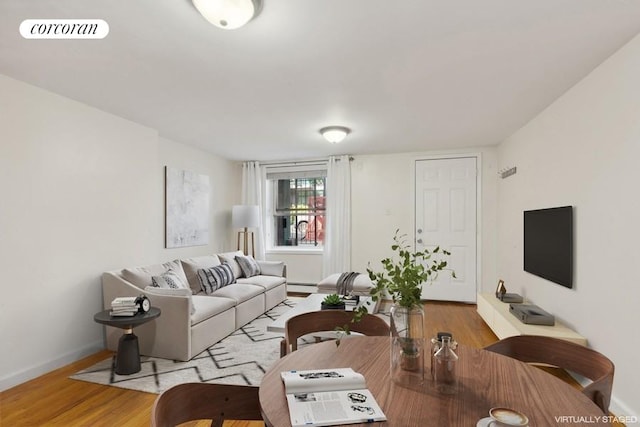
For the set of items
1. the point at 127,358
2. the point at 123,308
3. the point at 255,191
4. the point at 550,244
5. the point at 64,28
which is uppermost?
the point at 64,28

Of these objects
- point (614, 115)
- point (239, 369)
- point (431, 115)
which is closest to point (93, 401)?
point (239, 369)

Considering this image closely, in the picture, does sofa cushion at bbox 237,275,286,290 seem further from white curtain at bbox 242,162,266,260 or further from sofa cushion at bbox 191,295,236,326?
white curtain at bbox 242,162,266,260

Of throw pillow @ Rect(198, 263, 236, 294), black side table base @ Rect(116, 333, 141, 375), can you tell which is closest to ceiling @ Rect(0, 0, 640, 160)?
throw pillow @ Rect(198, 263, 236, 294)

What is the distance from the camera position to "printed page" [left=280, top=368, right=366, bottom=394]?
42.9 inches

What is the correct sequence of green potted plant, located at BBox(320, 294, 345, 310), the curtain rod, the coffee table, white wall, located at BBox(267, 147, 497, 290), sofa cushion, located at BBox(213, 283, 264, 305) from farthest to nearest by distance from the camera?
the curtain rod, white wall, located at BBox(267, 147, 497, 290), sofa cushion, located at BBox(213, 283, 264, 305), green potted plant, located at BBox(320, 294, 345, 310), the coffee table

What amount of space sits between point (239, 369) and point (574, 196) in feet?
10.3

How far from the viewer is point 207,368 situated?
114 inches

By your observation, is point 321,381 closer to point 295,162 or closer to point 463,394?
point 463,394

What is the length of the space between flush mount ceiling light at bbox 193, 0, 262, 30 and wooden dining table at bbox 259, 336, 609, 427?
1.67m

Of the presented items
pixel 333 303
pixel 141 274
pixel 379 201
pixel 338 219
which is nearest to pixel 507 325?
pixel 333 303

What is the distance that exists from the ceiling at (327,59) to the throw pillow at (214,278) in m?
1.78

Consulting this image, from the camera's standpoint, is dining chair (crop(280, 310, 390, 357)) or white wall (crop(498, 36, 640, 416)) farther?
white wall (crop(498, 36, 640, 416))

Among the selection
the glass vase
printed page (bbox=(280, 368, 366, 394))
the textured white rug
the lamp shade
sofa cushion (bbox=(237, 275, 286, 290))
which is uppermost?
the lamp shade

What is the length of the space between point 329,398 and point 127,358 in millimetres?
2467
